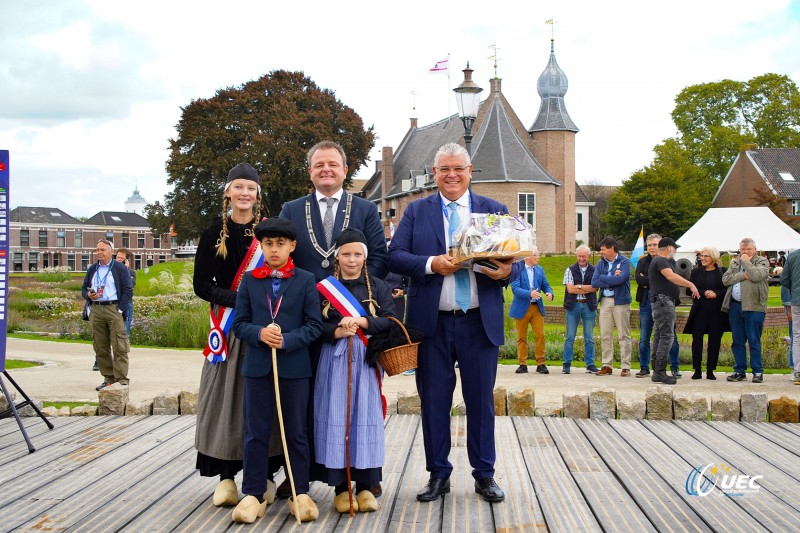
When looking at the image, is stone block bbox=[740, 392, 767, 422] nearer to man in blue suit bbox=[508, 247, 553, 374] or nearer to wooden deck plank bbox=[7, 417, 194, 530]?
wooden deck plank bbox=[7, 417, 194, 530]

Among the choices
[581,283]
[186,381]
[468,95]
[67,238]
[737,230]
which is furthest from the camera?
[67,238]

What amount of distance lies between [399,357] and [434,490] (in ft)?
2.96

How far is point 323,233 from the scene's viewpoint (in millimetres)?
5043

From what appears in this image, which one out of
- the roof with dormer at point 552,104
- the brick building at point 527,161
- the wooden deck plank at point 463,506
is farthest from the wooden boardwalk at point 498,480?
the roof with dormer at point 552,104

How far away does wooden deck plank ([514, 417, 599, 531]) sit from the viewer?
14.3ft

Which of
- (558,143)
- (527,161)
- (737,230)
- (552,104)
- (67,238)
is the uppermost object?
(552,104)

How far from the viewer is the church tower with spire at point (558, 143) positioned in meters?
55.2

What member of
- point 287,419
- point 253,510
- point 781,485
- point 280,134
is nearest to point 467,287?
point 287,419

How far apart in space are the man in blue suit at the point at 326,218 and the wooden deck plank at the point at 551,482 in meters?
1.76

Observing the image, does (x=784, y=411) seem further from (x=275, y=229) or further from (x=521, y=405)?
(x=275, y=229)

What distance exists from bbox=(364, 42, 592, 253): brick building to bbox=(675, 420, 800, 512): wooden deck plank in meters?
42.4

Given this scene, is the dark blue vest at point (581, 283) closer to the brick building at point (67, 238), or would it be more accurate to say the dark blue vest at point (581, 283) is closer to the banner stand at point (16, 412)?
the banner stand at point (16, 412)

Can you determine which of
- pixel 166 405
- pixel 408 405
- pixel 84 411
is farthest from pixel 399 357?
pixel 84 411

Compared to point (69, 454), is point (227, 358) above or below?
above
